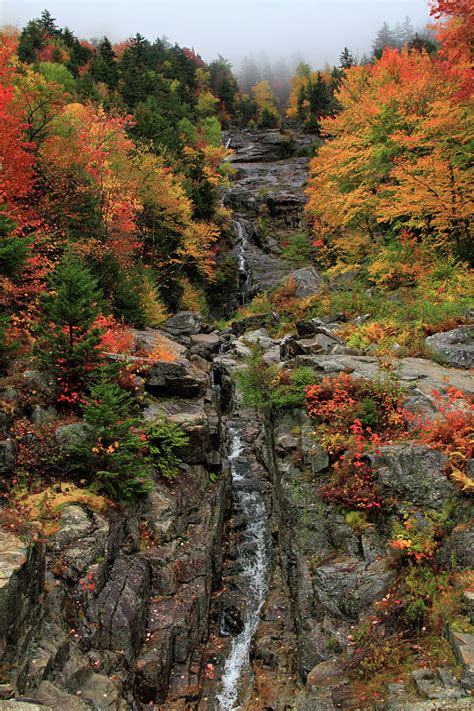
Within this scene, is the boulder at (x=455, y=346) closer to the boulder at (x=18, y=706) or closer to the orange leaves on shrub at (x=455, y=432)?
the orange leaves on shrub at (x=455, y=432)

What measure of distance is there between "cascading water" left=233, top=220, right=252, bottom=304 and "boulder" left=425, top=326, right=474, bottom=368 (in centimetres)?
2427

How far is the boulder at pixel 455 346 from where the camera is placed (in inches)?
556

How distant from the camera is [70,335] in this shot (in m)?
11.7

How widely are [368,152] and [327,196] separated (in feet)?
16.0

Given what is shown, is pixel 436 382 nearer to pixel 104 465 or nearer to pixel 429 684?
pixel 429 684

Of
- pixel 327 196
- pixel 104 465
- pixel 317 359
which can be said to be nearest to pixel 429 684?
pixel 104 465

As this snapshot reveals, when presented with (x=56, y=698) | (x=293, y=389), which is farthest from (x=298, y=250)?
(x=56, y=698)

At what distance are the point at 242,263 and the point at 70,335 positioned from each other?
3119 centimetres

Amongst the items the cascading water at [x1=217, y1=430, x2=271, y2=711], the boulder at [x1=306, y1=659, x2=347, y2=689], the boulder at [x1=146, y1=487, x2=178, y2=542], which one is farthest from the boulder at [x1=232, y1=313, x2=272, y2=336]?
the boulder at [x1=306, y1=659, x2=347, y2=689]

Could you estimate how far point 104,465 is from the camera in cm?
1067

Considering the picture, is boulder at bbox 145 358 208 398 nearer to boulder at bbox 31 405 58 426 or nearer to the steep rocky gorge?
the steep rocky gorge

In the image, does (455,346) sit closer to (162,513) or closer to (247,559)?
(247,559)

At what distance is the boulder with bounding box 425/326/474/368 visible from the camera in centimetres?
1412

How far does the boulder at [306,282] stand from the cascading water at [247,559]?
45.8 feet
